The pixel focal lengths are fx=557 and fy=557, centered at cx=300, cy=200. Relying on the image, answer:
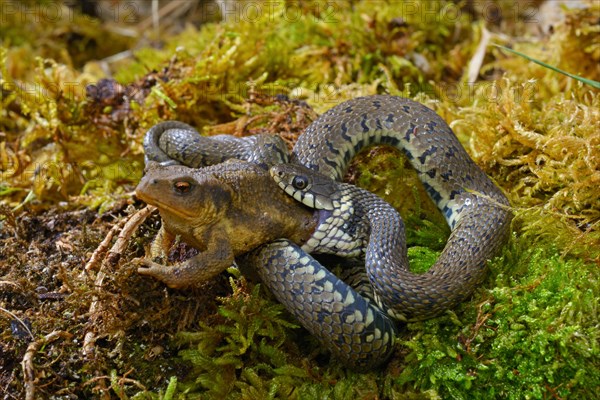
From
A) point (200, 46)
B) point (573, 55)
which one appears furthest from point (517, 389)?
point (200, 46)

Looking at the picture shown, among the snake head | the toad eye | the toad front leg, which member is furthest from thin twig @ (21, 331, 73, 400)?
the snake head

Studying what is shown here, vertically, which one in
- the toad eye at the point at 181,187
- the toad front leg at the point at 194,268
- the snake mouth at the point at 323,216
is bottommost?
the toad front leg at the point at 194,268

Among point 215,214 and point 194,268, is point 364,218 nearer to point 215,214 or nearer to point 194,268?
point 215,214

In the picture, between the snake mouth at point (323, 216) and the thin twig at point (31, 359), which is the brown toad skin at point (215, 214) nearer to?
the snake mouth at point (323, 216)

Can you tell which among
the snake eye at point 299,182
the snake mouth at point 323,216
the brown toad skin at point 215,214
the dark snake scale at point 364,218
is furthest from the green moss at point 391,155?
the snake eye at point 299,182

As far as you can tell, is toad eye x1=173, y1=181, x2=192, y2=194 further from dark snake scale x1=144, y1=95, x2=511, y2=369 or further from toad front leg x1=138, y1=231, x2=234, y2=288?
dark snake scale x1=144, y1=95, x2=511, y2=369

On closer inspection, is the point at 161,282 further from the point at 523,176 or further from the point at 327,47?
the point at 327,47
